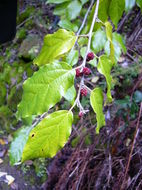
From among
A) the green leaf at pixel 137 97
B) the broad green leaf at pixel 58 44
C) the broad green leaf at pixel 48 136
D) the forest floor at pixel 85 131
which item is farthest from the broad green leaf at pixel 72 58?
the green leaf at pixel 137 97

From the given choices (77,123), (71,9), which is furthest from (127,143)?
(71,9)

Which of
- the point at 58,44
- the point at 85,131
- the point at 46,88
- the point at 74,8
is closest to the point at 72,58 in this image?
the point at 58,44

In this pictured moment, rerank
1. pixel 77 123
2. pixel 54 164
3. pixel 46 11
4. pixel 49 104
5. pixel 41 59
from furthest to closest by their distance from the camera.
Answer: pixel 46 11
pixel 77 123
pixel 54 164
pixel 41 59
pixel 49 104

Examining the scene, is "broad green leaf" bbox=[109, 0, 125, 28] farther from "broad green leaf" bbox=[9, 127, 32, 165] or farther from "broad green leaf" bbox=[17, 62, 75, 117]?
"broad green leaf" bbox=[9, 127, 32, 165]

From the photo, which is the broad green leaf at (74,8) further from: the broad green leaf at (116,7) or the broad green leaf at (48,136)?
the broad green leaf at (48,136)

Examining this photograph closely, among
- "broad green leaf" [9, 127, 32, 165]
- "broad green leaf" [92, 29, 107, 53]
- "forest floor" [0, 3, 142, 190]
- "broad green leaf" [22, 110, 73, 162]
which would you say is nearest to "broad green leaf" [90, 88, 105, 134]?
"broad green leaf" [22, 110, 73, 162]

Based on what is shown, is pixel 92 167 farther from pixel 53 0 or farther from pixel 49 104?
pixel 49 104

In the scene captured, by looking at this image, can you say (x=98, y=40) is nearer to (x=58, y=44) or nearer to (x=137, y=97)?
(x=58, y=44)
